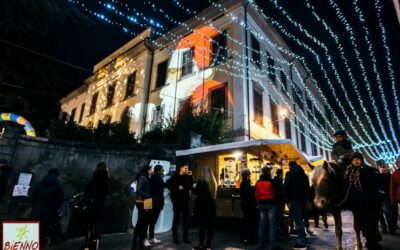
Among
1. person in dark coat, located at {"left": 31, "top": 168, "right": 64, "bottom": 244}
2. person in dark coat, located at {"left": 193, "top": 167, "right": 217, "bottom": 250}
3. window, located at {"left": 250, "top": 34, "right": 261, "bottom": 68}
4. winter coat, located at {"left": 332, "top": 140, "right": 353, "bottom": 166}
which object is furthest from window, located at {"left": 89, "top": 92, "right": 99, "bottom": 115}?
winter coat, located at {"left": 332, "top": 140, "right": 353, "bottom": 166}

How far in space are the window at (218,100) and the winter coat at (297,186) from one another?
882 cm

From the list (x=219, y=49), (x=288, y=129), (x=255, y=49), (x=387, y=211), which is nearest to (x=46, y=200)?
→ (x=387, y=211)

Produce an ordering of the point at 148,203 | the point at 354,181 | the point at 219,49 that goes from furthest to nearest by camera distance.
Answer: the point at 219,49 < the point at 148,203 < the point at 354,181

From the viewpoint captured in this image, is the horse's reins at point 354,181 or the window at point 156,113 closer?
the horse's reins at point 354,181

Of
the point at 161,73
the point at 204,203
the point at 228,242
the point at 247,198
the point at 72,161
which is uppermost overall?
the point at 161,73

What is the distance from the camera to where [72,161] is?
28.7ft

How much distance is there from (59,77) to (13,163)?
5.69 m

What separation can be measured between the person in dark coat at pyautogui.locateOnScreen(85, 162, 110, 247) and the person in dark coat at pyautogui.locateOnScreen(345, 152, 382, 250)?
15.2ft

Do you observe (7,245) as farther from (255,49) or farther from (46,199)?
(255,49)

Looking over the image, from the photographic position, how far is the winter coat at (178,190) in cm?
607

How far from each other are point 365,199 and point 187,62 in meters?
14.9

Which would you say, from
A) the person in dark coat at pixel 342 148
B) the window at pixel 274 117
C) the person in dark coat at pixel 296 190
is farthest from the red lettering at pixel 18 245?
the window at pixel 274 117

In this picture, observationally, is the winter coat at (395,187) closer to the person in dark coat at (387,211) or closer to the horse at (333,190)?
the person in dark coat at (387,211)

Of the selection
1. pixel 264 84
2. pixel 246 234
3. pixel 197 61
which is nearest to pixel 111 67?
pixel 197 61
